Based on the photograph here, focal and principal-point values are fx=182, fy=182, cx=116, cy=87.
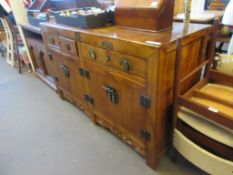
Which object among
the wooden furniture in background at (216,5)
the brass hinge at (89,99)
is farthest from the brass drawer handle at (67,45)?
the wooden furniture in background at (216,5)

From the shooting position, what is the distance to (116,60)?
111 cm

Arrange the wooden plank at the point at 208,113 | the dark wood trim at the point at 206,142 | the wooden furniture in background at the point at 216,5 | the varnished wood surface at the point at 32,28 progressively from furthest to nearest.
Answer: the wooden furniture in background at the point at 216,5 → the varnished wood surface at the point at 32,28 → the dark wood trim at the point at 206,142 → the wooden plank at the point at 208,113

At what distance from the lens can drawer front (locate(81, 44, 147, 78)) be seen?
0.99 m

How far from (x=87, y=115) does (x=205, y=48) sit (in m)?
1.22

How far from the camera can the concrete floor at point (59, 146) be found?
4.39 feet

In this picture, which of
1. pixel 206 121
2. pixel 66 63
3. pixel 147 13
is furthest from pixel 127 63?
pixel 66 63

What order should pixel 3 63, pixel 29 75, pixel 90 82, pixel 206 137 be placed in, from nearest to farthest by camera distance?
pixel 206 137 → pixel 90 82 → pixel 29 75 → pixel 3 63

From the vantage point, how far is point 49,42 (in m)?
1.80

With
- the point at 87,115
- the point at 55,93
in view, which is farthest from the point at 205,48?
the point at 55,93

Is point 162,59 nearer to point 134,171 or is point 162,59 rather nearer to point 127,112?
point 127,112

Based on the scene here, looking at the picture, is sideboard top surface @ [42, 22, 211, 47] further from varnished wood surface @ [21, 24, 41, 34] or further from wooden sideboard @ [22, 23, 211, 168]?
varnished wood surface @ [21, 24, 41, 34]

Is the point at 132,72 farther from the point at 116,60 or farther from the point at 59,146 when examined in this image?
the point at 59,146

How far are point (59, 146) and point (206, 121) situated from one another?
117cm

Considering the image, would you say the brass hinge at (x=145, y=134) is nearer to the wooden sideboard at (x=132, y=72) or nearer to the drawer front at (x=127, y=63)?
the wooden sideboard at (x=132, y=72)
